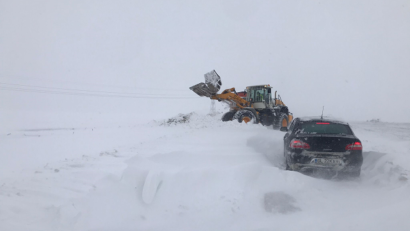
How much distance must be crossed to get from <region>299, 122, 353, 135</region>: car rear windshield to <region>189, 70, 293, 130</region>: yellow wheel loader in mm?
7968

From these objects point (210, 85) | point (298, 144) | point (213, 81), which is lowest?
point (298, 144)

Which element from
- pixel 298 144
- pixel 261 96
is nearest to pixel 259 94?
pixel 261 96

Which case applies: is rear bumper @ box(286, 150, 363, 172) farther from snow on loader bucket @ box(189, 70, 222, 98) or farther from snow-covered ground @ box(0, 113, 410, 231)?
snow on loader bucket @ box(189, 70, 222, 98)

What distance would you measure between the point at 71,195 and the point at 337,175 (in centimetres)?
504

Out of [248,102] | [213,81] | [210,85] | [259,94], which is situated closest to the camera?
[210,85]

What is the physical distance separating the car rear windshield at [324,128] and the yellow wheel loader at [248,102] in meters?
7.97

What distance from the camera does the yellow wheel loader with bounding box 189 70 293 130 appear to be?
14031 millimetres

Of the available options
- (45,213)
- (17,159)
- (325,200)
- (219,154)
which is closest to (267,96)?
(219,154)

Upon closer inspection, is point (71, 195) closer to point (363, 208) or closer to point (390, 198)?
point (363, 208)

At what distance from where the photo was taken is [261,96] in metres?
15.3

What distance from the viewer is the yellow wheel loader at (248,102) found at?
1403 centimetres

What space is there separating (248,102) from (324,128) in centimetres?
962

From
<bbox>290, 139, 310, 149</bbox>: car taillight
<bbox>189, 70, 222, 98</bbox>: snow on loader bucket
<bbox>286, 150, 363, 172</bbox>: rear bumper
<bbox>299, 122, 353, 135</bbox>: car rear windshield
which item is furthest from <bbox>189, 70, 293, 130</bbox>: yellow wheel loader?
<bbox>286, 150, 363, 172</bbox>: rear bumper

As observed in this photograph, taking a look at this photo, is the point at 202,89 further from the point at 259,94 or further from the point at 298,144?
the point at 298,144
